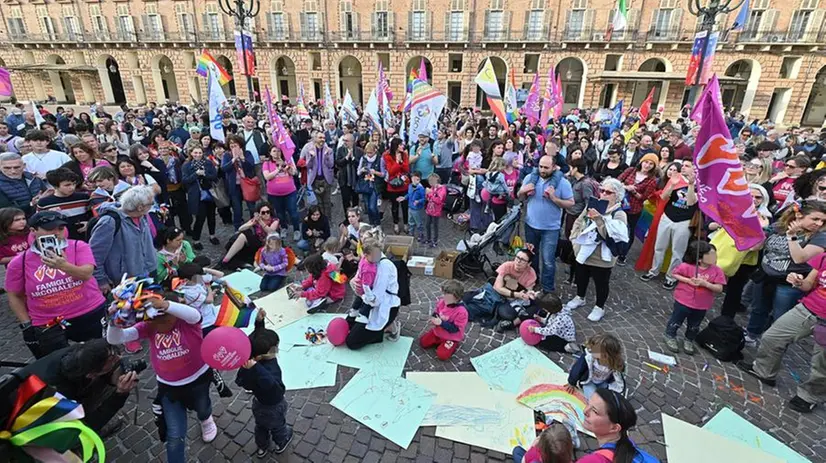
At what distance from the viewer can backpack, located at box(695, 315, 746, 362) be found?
4.41 meters

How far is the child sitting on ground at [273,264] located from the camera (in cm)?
599

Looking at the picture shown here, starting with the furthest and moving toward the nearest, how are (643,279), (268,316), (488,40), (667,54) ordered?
1. (488,40)
2. (667,54)
3. (643,279)
4. (268,316)

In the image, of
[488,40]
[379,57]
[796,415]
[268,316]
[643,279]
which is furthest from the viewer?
[379,57]

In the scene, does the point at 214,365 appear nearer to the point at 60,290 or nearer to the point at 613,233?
the point at 60,290

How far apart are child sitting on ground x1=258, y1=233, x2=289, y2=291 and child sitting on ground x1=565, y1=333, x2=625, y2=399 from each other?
166 inches

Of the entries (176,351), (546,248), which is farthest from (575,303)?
(176,351)

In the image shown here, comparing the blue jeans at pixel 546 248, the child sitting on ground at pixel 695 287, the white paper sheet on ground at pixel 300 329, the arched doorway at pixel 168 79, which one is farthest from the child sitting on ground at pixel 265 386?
the arched doorway at pixel 168 79

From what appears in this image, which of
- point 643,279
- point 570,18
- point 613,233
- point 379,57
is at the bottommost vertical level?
point 643,279

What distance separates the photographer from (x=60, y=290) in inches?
133

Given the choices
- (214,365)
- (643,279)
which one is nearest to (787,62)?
(643,279)

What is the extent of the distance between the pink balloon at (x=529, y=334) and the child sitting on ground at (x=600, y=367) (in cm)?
85

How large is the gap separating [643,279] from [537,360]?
10.1ft

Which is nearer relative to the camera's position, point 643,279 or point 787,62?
point 643,279

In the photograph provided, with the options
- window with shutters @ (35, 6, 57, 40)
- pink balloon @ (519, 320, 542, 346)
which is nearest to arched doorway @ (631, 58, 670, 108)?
pink balloon @ (519, 320, 542, 346)
